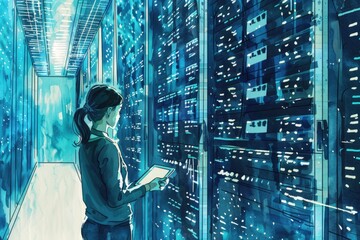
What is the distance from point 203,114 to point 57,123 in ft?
6.50

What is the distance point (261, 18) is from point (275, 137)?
458 mm

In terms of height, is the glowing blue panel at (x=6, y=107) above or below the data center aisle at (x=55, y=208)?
above

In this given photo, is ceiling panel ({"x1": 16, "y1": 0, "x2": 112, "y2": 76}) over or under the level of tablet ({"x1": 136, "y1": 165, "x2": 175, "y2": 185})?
over

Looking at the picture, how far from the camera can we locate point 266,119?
5.23ft

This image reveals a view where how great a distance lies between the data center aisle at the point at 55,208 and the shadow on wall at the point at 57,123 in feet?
0.39

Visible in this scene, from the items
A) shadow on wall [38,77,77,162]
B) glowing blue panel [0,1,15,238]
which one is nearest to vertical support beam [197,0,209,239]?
shadow on wall [38,77,77,162]

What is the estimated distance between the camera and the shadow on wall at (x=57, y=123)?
3.75m

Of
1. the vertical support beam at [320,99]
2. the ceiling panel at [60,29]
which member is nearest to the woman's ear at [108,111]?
the vertical support beam at [320,99]

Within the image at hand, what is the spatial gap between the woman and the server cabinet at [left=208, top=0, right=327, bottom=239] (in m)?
0.50

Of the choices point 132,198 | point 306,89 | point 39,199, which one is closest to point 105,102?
point 132,198

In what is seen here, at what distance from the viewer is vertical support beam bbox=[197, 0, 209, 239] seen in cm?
219

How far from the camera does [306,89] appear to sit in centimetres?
135

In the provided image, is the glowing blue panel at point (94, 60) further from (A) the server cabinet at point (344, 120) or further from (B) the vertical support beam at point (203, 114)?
(A) the server cabinet at point (344, 120)

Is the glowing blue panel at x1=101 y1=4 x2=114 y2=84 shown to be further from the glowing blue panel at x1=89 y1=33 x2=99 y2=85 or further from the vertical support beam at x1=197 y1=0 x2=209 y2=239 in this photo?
the vertical support beam at x1=197 y1=0 x2=209 y2=239
